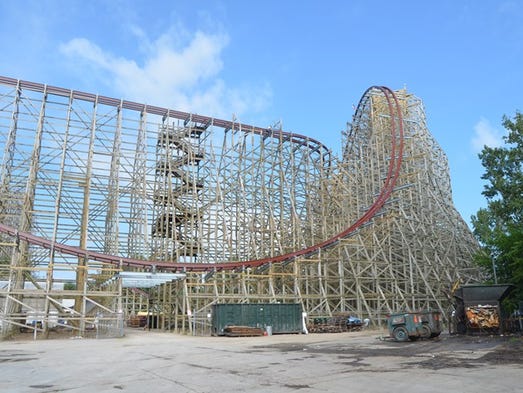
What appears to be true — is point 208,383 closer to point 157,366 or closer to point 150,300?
point 157,366

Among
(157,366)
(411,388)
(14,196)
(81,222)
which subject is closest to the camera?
(411,388)

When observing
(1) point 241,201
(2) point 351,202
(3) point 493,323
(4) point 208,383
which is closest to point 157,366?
(4) point 208,383

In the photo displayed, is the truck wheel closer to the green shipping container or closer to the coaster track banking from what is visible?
the green shipping container

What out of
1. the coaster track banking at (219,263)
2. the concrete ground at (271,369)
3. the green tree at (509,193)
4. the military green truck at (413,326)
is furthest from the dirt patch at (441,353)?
the coaster track banking at (219,263)

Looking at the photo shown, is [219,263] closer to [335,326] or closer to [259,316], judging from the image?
[259,316]

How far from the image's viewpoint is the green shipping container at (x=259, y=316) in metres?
24.2

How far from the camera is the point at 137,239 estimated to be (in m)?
29.7

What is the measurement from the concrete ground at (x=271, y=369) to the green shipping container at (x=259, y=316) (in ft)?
24.1

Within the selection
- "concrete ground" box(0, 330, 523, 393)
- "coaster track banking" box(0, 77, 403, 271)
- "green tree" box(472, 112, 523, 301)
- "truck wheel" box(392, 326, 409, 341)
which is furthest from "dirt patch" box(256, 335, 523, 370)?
"coaster track banking" box(0, 77, 403, 271)

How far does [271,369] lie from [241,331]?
511 inches

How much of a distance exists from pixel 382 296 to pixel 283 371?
17.4 meters

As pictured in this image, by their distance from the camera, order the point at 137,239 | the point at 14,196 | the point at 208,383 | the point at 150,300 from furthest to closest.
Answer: the point at 150,300 < the point at 137,239 < the point at 14,196 < the point at 208,383

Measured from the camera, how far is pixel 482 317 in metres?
19.9

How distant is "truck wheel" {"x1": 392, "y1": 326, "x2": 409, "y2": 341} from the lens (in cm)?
1873
